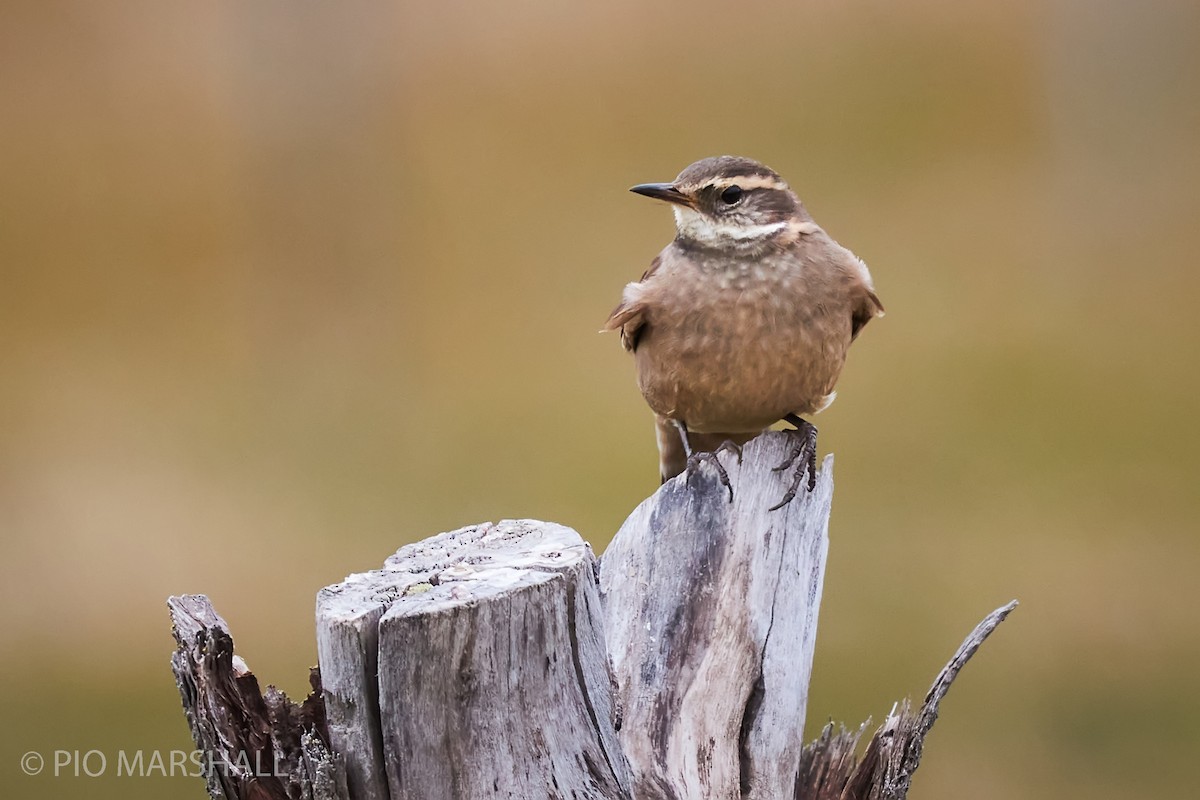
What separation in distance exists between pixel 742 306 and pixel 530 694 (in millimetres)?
1909

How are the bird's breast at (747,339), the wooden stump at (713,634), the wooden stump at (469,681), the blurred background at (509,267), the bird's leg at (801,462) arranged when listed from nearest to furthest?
the wooden stump at (469,681), the wooden stump at (713,634), the bird's leg at (801,462), the bird's breast at (747,339), the blurred background at (509,267)

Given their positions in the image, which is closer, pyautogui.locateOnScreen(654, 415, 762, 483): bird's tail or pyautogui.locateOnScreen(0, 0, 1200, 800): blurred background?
pyautogui.locateOnScreen(654, 415, 762, 483): bird's tail

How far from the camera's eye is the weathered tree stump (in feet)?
7.96

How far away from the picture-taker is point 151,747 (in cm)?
688

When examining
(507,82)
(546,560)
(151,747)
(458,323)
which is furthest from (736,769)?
(507,82)

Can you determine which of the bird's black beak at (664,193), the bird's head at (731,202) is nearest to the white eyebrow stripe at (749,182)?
the bird's head at (731,202)

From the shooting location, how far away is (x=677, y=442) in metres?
4.68

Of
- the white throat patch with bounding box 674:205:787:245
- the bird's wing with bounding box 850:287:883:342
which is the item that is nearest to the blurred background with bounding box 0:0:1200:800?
the bird's wing with bounding box 850:287:883:342

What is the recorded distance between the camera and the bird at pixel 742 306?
4.11 m

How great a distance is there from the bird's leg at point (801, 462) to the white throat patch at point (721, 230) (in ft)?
2.03

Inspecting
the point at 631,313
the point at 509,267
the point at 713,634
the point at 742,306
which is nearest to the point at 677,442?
the point at 631,313

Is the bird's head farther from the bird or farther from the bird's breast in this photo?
the bird's breast

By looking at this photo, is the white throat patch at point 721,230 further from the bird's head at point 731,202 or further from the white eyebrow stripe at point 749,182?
the white eyebrow stripe at point 749,182

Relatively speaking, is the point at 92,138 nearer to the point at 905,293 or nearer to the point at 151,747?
the point at 151,747
